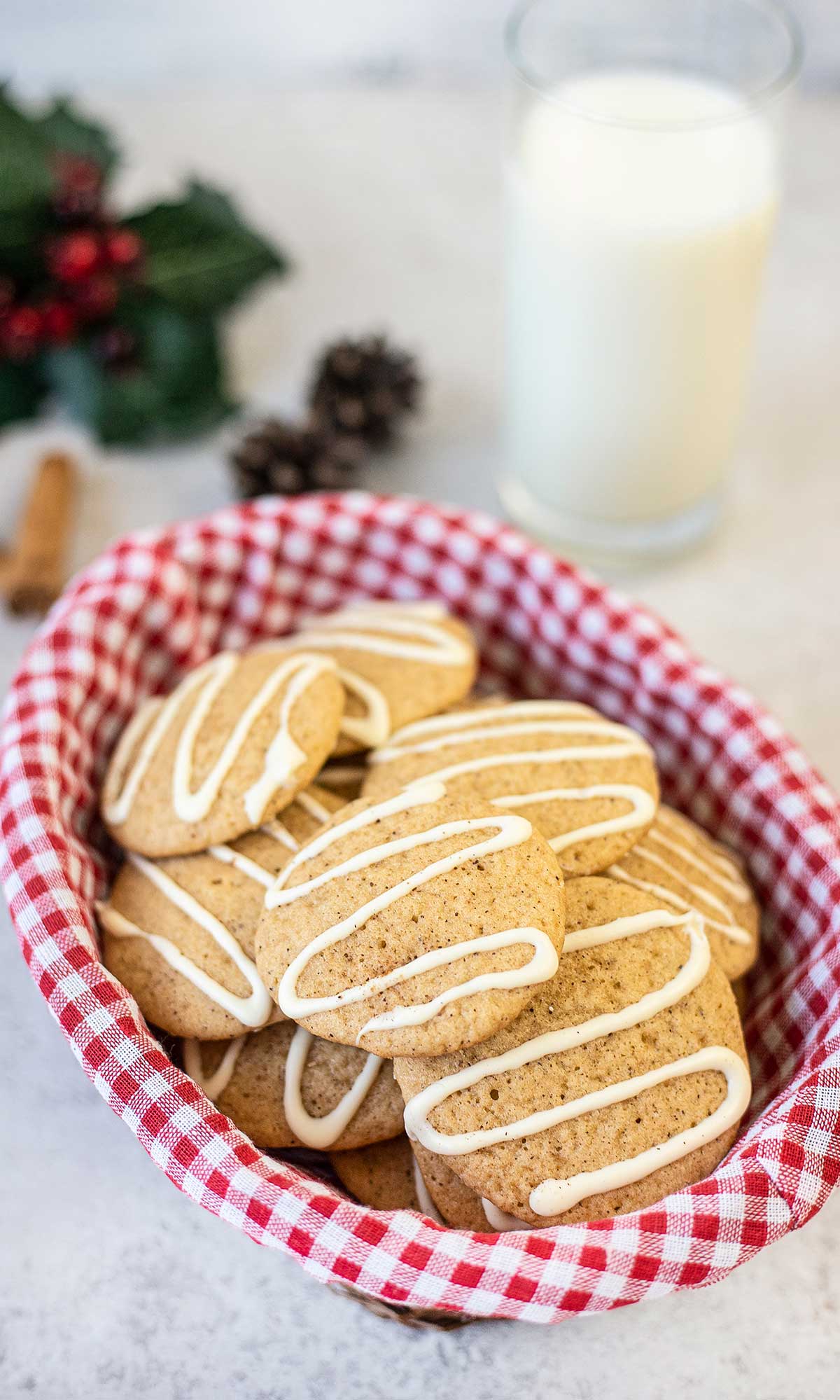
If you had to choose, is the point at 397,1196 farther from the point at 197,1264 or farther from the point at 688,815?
the point at 688,815

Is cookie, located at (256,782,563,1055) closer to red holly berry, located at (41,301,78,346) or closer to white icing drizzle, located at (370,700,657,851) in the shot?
white icing drizzle, located at (370,700,657,851)

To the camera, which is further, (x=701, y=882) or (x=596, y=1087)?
(x=701, y=882)

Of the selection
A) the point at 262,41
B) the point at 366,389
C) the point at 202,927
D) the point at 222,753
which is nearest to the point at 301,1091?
the point at 202,927

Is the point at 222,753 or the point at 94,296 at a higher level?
the point at 94,296

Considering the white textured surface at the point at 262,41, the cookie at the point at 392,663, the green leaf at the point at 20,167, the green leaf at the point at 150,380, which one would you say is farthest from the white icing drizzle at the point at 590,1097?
the white textured surface at the point at 262,41

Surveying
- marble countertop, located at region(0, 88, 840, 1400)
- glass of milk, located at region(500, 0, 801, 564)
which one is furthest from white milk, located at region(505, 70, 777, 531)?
marble countertop, located at region(0, 88, 840, 1400)

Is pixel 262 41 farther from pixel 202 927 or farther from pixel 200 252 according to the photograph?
pixel 202 927

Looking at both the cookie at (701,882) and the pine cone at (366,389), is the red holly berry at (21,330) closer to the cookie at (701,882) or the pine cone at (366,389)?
the pine cone at (366,389)
